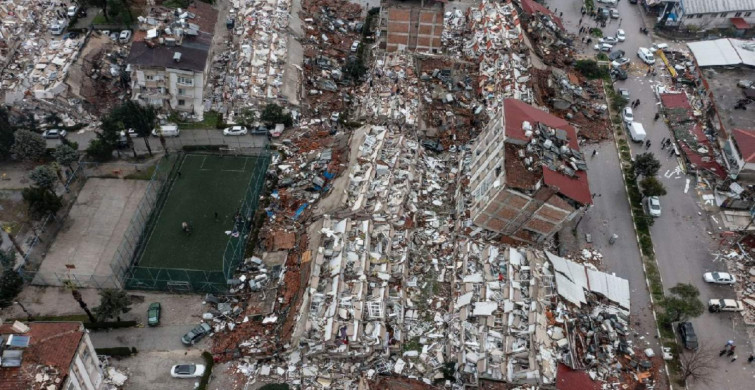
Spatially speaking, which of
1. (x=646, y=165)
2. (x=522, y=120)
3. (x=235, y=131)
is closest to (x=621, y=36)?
(x=646, y=165)

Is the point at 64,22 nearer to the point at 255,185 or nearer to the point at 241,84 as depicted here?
the point at 241,84

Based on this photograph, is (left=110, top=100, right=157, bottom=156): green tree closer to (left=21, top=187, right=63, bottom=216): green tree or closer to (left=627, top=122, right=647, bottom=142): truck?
(left=21, top=187, right=63, bottom=216): green tree

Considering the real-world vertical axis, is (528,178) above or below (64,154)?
above

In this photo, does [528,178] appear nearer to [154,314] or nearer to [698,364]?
[698,364]

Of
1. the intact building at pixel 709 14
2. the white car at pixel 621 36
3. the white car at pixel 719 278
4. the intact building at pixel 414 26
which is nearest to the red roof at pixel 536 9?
the white car at pixel 621 36

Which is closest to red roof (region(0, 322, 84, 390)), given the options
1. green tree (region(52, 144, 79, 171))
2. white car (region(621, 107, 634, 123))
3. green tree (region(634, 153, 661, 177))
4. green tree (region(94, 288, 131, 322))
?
green tree (region(94, 288, 131, 322))

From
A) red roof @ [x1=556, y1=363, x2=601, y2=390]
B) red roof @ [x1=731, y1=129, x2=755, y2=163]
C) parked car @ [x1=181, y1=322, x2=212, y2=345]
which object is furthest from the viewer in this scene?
red roof @ [x1=731, y1=129, x2=755, y2=163]
